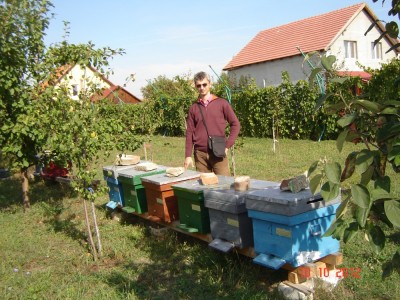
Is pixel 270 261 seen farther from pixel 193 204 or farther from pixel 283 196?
pixel 193 204

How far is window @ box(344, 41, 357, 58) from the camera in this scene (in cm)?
2595

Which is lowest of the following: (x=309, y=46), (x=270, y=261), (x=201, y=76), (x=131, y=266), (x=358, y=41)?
(x=131, y=266)

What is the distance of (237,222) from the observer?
3674 millimetres

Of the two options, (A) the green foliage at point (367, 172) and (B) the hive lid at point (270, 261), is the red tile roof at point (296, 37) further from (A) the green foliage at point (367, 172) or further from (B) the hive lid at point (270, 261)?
(A) the green foliage at point (367, 172)

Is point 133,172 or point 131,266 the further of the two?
point 133,172

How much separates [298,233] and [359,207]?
1.99 metres

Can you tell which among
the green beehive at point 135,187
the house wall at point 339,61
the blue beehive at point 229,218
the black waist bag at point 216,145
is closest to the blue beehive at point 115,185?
the green beehive at point 135,187

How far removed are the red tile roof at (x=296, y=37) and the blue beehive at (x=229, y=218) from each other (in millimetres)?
21265

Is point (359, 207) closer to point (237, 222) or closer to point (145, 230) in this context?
point (237, 222)

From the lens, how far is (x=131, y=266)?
174 inches

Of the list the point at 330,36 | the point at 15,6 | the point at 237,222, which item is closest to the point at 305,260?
the point at 237,222

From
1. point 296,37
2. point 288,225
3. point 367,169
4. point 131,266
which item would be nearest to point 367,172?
point 367,169

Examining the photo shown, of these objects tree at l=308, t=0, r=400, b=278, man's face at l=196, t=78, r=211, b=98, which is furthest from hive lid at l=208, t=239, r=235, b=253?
tree at l=308, t=0, r=400, b=278

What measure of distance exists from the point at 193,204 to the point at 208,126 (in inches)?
45.0
